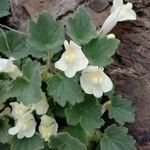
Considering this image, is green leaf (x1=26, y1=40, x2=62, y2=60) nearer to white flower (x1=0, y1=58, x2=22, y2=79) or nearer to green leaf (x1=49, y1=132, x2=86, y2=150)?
white flower (x1=0, y1=58, x2=22, y2=79)

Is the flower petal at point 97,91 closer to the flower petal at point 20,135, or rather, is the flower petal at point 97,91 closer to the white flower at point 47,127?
the white flower at point 47,127

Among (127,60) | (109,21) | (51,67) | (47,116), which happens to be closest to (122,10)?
(109,21)

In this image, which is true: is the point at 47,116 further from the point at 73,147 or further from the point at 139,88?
the point at 139,88

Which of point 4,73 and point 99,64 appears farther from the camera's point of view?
point 4,73

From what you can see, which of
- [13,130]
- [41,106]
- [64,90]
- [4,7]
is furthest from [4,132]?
[4,7]

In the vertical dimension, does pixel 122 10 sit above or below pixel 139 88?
above

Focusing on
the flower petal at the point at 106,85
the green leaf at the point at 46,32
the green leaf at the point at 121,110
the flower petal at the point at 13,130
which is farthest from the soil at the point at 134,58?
the flower petal at the point at 13,130

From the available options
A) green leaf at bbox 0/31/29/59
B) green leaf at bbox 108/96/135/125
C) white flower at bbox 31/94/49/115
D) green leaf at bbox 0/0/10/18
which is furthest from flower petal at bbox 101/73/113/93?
green leaf at bbox 0/0/10/18
